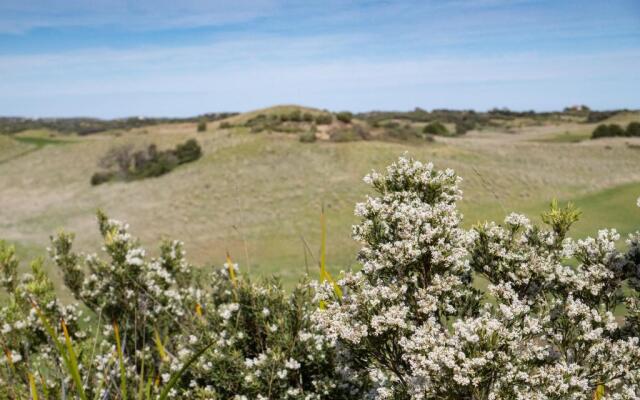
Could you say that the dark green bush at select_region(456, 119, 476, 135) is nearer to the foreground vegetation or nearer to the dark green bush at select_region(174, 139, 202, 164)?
the dark green bush at select_region(174, 139, 202, 164)

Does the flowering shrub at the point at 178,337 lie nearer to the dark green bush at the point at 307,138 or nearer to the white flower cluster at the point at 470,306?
the white flower cluster at the point at 470,306

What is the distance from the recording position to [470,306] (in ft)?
25.5

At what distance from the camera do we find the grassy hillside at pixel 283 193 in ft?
138

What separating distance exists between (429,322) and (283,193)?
159 ft

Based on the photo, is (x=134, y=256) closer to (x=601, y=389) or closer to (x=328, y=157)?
(x=601, y=389)

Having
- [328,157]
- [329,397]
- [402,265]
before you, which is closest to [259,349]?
[329,397]

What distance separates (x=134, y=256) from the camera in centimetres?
1248

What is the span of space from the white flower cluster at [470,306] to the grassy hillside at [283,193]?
25561 millimetres

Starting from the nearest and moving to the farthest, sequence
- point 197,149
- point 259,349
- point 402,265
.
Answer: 1. point 402,265
2. point 259,349
3. point 197,149

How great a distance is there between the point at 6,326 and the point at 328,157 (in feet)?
176

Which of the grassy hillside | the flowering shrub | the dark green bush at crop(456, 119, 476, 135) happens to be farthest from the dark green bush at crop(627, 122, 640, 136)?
the flowering shrub

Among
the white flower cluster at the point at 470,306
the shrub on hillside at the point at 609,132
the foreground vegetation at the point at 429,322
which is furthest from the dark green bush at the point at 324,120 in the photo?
the white flower cluster at the point at 470,306

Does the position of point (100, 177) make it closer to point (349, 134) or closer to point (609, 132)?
point (349, 134)

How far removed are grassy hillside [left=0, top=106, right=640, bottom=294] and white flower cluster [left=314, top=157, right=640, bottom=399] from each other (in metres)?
25.6
